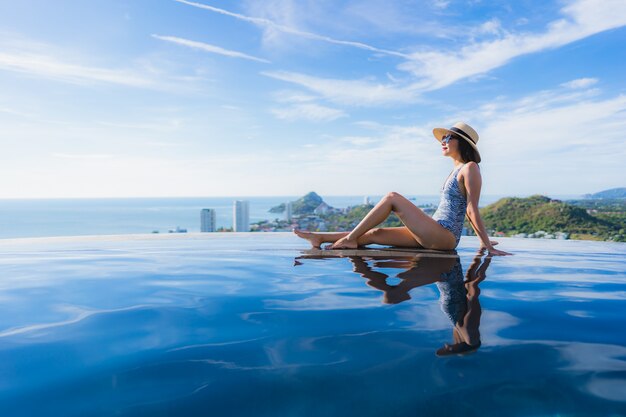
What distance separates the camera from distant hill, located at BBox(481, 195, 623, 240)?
43.7 ft

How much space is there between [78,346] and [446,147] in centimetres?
377

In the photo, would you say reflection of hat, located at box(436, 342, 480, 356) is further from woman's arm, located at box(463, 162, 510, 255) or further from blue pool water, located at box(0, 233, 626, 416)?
woman's arm, located at box(463, 162, 510, 255)

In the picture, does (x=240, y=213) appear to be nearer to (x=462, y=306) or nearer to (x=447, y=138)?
(x=447, y=138)

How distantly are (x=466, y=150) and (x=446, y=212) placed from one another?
2.25 feet

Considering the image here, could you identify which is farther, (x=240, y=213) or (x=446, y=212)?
(x=240, y=213)

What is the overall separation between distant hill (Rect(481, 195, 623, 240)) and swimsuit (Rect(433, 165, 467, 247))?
961cm

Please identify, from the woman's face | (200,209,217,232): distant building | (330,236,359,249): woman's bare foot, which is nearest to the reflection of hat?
(330,236,359,249): woman's bare foot

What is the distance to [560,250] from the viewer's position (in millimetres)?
5227

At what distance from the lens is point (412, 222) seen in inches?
166

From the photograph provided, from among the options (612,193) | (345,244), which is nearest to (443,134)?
(345,244)

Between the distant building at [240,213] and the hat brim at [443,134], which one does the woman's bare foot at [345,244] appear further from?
the distant building at [240,213]

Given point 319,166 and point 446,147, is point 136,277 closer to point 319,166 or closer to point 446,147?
point 446,147

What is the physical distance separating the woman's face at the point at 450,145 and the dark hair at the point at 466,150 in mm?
33

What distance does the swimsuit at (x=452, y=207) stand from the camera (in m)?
4.25
